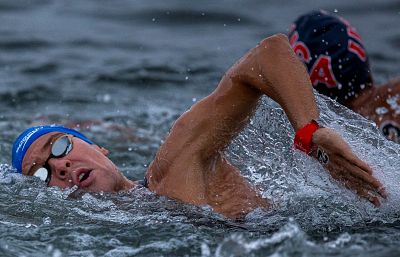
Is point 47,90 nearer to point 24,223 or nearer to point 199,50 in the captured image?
point 199,50

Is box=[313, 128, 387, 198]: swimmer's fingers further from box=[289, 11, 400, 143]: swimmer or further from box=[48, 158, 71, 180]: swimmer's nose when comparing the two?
box=[289, 11, 400, 143]: swimmer

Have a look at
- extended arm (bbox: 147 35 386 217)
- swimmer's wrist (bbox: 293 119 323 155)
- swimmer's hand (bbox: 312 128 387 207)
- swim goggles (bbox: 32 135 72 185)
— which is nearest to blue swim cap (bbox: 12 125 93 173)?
swim goggles (bbox: 32 135 72 185)

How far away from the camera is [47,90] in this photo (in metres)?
9.20

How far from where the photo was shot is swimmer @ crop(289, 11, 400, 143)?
6.67 meters

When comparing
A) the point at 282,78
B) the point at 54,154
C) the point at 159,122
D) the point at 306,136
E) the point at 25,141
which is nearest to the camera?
the point at 306,136

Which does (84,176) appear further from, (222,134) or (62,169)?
(222,134)

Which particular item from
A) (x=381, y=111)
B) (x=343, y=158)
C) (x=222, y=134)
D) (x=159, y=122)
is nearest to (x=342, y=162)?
(x=343, y=158)

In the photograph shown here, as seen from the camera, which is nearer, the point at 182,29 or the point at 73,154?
the point at 73,154

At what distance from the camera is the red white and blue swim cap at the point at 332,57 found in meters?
6.72

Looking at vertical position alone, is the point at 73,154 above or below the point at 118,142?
above

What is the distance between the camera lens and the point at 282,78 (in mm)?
4531

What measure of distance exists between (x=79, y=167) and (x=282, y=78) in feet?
3.92

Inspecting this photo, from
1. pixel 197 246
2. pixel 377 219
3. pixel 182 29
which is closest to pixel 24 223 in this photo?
pixel 197 246

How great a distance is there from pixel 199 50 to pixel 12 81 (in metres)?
2.30
